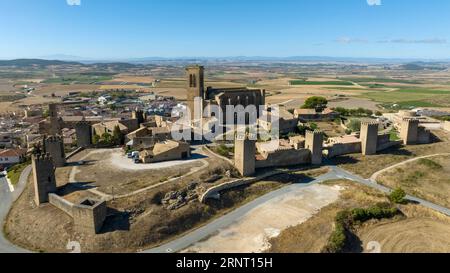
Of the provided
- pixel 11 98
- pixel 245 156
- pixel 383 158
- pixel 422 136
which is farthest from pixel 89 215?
pixel 11 98

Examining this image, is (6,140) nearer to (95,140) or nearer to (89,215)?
(95,140)

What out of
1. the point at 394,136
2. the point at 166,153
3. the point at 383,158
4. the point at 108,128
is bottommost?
the point at 383,158

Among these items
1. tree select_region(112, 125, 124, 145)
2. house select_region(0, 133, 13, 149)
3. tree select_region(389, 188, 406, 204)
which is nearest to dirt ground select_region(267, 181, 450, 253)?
tree select_region(389, 188, 406, 204)

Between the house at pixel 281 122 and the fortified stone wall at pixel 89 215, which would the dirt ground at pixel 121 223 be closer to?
the fortified stone wall at pixel 89 215
